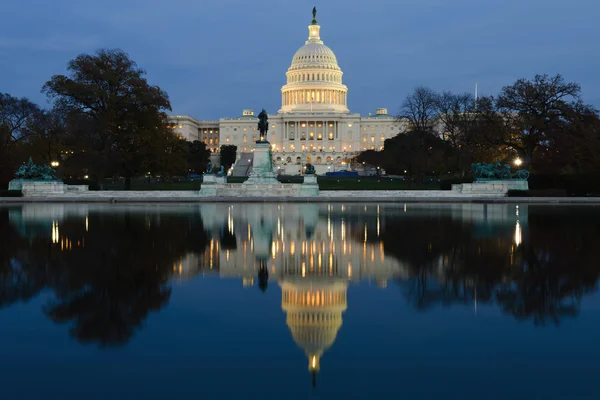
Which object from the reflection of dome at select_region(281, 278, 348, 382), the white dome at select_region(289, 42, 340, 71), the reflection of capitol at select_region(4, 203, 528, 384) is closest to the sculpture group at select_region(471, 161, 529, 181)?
the reflection of capitol at select_region(4, 203, 528, 384)

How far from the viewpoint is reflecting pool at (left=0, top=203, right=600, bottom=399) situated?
5566 millimetres

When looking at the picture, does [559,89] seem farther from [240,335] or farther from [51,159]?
[240,335]

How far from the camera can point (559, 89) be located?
154 ft

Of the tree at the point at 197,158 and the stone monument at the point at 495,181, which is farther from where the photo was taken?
the tree at the point at 197,158

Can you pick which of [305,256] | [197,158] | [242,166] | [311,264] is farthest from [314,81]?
[311,264]

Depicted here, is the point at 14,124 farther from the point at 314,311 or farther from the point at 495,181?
the point at 314,311

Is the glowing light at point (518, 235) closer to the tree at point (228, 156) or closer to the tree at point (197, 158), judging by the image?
the tree at point (197, 158)

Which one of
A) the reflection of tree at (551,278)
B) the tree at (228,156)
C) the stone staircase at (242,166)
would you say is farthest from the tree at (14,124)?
the tree at (228,156)

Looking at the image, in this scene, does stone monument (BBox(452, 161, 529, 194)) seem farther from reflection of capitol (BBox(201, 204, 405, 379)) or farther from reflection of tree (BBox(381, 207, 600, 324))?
reflection of tree (BBox(381, 207, 600, 324))

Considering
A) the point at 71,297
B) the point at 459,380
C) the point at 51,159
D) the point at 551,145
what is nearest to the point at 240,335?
the point at 459,380

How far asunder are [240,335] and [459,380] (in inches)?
97.0

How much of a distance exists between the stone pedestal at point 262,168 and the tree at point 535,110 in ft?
55.6

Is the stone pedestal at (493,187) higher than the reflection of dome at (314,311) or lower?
higher

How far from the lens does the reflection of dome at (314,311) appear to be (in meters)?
6.69
